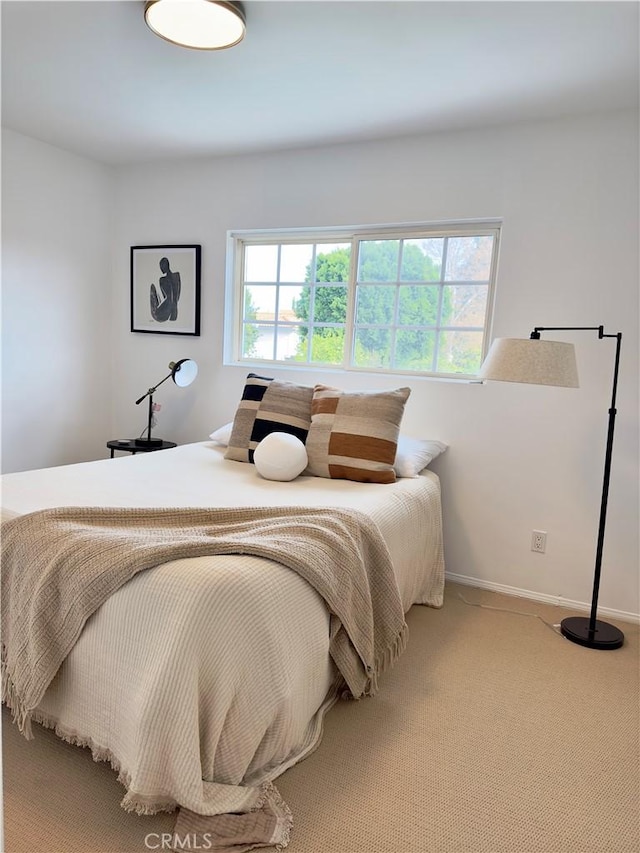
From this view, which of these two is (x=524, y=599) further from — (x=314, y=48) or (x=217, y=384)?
(x=314, y=48)

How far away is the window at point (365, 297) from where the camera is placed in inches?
122

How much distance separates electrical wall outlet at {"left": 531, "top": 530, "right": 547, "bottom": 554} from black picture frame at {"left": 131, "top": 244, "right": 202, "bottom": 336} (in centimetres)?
234

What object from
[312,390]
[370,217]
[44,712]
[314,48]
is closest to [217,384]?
[312,390]

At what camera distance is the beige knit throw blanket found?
5.11ft

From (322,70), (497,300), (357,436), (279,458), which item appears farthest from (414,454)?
(322,70)

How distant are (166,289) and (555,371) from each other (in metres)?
2.56

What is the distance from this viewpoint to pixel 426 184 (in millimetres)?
3016

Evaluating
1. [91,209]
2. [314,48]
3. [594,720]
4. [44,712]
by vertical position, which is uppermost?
[314,48]

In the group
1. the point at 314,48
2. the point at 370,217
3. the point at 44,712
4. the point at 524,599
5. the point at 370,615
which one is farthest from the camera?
the point at 370,217

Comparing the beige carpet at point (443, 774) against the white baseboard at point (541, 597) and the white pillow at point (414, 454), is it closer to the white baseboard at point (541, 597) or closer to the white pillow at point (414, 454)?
the white baseboard at point (541, 597)

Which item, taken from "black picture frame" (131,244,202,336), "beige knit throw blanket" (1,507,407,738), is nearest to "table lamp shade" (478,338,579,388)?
"beige knit throw blanket" (1,507,407,738)

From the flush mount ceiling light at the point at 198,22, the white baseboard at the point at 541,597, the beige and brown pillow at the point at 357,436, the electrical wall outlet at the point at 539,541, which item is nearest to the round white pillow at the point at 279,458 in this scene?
the beige and brown pillow at the point at 357,436

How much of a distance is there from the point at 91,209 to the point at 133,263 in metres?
0.42

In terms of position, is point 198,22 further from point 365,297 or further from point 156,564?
point 156,564
